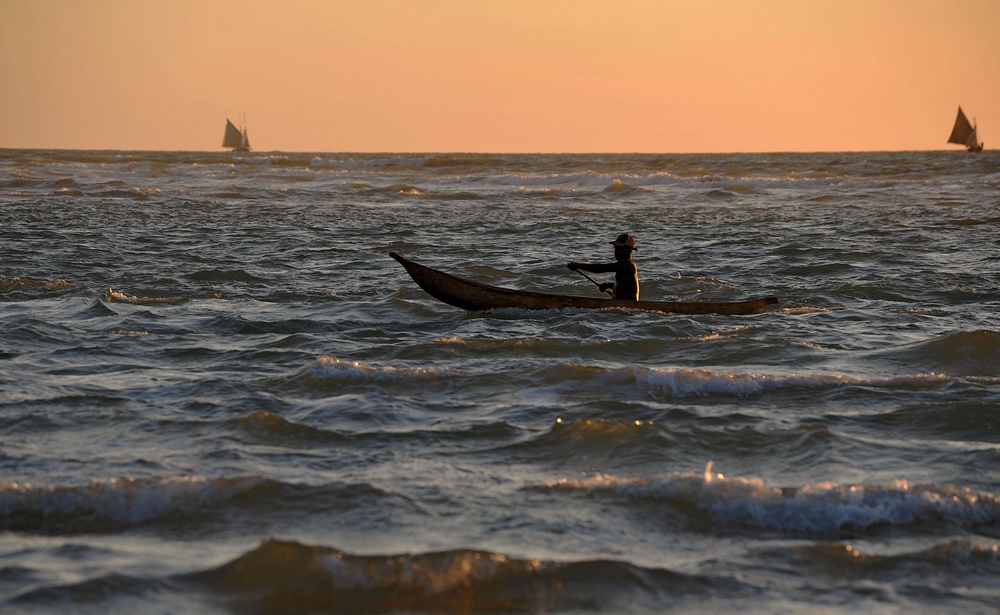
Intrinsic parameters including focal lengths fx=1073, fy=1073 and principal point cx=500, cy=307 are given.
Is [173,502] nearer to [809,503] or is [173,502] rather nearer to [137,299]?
[809,503]

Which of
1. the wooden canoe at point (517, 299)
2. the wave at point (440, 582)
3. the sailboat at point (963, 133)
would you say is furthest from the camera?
the sailboat at point (963, 133)

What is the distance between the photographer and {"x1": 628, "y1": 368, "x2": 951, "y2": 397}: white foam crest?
822 centimetres

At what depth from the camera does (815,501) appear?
222 inches

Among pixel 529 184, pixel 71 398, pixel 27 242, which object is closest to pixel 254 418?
pixel 71 398

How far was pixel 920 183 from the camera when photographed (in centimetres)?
3988

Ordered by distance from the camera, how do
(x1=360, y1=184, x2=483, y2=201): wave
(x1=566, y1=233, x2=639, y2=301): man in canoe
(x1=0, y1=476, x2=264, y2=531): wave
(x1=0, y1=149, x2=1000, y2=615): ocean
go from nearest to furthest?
(x1=0, y1=149, x2=1000, y2=615): ocean, (x1=0, y1=476, x2=264, y2=531): wave, (x1=566, y1=233, x2=639, y2=301): man in canoe, (x1=360, y1=184, x2=483, y2=201): wave

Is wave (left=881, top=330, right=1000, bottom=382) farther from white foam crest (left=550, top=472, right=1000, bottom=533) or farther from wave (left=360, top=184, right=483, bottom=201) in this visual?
wave (left=360, top=184, right=483, bottom=201)

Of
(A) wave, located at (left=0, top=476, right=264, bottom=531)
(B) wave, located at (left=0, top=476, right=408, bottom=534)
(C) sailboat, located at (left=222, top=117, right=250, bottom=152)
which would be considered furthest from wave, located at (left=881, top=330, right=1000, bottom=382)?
(C) sailboat, located at (left=222, top=117, right=250, bottom=152)

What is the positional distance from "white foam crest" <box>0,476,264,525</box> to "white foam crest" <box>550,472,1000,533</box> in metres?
1.86

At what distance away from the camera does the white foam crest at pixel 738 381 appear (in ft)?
27.0

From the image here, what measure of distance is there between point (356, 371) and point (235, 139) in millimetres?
116277

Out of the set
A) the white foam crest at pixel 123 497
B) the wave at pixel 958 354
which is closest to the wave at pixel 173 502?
the white foam crest at pixel 123 497

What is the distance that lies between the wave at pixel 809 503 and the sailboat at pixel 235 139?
389 ft

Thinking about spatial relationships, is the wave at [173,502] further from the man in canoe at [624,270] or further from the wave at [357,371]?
the man in canoe at [624,270]
